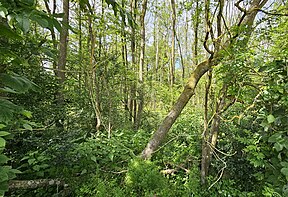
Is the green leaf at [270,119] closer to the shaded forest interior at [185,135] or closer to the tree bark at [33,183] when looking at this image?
the shaded forest interior at [185,135]

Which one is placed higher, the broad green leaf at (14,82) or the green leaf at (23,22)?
the green leaf at (23,22)

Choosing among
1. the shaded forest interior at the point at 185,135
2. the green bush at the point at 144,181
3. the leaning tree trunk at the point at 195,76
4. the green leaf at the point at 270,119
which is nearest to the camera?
the green leaf at the point at 270,119

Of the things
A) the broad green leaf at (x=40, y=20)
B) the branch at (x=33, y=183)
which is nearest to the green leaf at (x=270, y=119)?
the broad green leaf at (x=40, y=20)

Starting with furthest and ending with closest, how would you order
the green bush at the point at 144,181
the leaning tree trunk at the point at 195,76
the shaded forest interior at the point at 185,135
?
1. the leaning tree trunk at the point at 195,76
2. the green bush at the point at 144,181
3. the shaded forest interior at the point at 185,135

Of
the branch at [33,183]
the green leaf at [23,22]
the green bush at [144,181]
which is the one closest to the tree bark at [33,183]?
the branch at [33,183]

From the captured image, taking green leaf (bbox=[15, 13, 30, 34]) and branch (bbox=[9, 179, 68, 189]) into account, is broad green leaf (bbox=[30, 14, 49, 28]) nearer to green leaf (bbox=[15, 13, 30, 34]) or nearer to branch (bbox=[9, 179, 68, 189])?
green leaf (bbox=[15, 13, 30, 34])

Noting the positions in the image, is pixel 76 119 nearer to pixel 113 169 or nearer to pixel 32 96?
pixel 32 96

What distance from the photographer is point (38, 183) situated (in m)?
2.01

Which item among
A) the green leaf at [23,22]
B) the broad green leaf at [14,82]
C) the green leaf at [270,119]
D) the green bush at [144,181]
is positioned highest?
the green leaf at [23,22]

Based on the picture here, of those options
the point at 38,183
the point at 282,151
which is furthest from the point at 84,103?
the point at 282,151

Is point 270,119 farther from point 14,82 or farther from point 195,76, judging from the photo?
point 14,82

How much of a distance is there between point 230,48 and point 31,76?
2.29 meters

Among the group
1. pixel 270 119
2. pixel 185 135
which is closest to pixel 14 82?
pixel 270 119

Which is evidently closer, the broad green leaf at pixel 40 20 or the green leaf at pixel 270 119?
the broad green leaf at pixel 40 20
